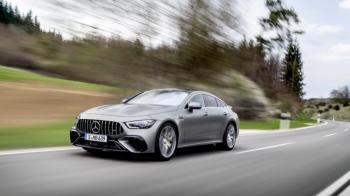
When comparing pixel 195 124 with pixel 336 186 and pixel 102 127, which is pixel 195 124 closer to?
pixel 102 127

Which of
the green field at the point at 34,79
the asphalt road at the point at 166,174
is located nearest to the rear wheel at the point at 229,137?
the asphalt road at the point at 166,174

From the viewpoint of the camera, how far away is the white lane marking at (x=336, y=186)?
7.38 m

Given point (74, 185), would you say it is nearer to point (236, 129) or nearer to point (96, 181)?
point (96, 181)

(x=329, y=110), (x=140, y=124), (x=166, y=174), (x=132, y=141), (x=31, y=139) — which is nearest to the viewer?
(x=166, y=174)

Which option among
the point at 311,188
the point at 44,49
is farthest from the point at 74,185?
the point at 44,49

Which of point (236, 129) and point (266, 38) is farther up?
point (266, 38)

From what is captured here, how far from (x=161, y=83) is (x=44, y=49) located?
5.23 metres

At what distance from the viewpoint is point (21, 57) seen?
1661 inches

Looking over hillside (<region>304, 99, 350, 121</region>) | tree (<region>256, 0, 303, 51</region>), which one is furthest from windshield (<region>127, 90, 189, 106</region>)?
hillside (<region>304, 99, 350, 121</region>)

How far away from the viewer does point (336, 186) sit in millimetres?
8016

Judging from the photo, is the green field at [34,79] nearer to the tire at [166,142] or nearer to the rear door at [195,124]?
the rear door at [195,124]

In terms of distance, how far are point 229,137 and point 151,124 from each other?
3.70m

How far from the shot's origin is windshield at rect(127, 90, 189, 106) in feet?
34.9

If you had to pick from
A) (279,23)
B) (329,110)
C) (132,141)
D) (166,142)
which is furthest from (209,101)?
(329,110)
